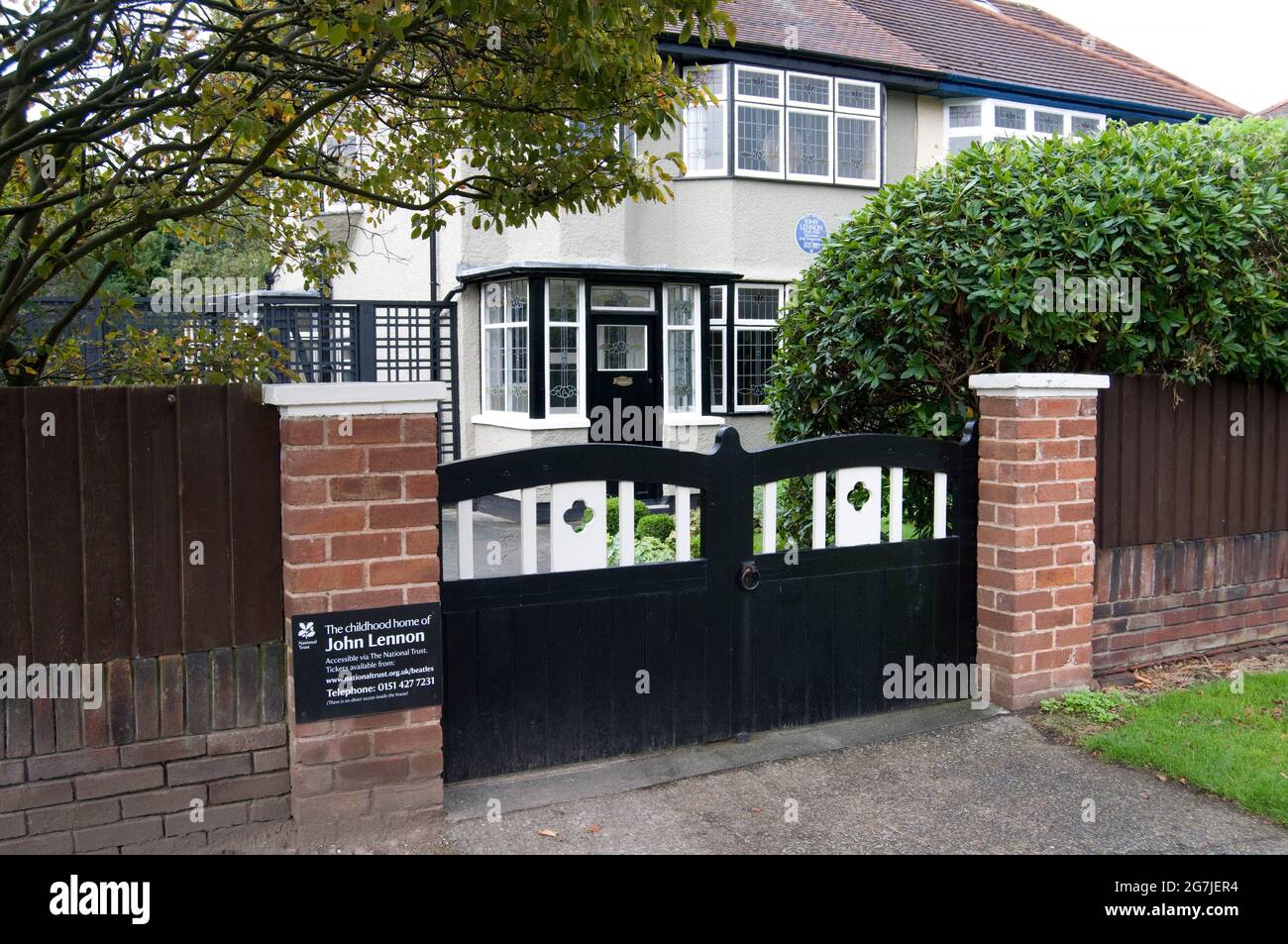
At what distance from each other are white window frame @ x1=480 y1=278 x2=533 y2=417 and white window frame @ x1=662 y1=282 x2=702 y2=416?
1.98m

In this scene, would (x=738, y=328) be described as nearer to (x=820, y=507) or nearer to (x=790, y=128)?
(x=790, y=128)

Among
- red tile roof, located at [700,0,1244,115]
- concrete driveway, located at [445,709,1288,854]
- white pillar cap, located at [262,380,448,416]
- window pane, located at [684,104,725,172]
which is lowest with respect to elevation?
concrete driveway, located at [445,709,1288,854]

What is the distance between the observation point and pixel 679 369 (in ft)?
51.6

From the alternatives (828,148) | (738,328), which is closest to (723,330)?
(738,328)

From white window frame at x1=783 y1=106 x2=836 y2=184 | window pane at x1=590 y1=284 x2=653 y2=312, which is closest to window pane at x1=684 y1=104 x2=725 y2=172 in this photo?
white window frame at x1=783 y1=106 x2=836 y2=184

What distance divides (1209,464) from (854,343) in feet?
7.32

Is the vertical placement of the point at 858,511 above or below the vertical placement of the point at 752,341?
below

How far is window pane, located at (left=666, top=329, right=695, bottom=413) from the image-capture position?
15.6m

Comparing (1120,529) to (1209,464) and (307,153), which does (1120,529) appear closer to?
(1209,464)

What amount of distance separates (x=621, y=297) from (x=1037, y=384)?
9.93 meters

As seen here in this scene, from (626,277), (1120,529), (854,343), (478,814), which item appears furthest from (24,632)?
(626,277)

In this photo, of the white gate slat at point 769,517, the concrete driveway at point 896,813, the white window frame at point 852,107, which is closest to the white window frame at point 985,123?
the white window frame at point 852,107

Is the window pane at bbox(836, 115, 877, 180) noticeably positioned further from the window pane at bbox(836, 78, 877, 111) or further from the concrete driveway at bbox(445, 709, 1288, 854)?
the concrete driveway at bbox(445, 709, 1288, 854)

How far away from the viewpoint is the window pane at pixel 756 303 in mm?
16578
